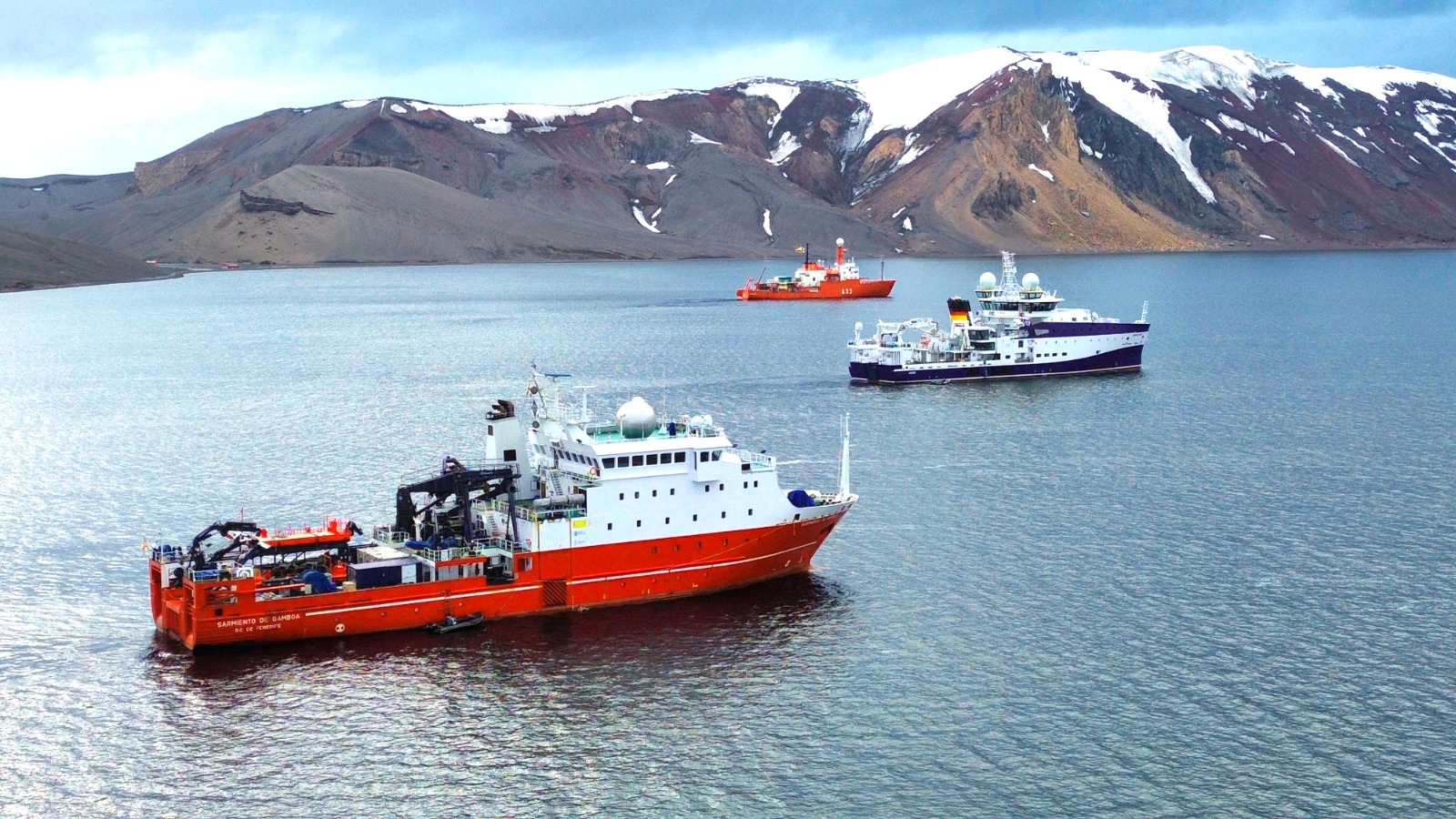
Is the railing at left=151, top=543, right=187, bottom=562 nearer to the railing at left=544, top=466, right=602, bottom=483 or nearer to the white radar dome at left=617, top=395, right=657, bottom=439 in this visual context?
the railing at left=544, top=466, right=602, bottom=483

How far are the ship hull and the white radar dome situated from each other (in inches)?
2226

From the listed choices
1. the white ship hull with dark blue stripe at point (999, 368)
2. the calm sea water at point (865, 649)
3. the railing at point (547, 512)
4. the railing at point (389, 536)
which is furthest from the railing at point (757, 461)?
the white ship hull with dark blue stripe at point (999, 368)

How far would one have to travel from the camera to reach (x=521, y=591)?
45.8 m

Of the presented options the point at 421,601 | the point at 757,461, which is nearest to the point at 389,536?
the point at 421,601

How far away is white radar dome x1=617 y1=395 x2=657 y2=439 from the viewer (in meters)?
47.8

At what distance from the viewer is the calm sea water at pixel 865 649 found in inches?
1357

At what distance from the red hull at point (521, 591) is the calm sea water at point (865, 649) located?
2.23ft

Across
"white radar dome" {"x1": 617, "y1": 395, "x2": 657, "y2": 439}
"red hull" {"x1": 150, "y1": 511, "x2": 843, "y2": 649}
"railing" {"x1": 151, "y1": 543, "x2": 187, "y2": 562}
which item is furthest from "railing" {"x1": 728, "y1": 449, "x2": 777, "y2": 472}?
"railing" {"x1": 151, "y1": 543, "x2": 187, "y2": 562}

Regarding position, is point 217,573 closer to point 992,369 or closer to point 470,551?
point 470,551

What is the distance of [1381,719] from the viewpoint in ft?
122

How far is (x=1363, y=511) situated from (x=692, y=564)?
92.6 feet

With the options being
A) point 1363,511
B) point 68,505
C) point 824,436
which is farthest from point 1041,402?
point 68,505

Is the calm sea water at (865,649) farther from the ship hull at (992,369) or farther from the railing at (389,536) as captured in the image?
the ship hull at (992,369)

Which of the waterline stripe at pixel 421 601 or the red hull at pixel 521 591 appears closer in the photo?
the red hull at pixel 521 591
